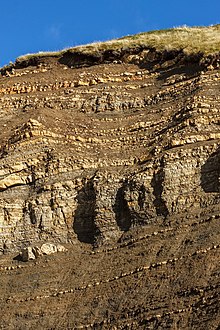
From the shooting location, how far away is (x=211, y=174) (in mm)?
29422

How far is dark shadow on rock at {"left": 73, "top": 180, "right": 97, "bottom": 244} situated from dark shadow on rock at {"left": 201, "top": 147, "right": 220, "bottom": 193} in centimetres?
477

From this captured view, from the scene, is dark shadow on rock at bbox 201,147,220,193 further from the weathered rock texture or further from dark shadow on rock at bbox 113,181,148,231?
dark shadow on rock at bbox 113,181,148,231

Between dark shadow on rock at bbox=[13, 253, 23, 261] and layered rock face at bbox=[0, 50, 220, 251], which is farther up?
layered rock face at bbox=[0, 50, 220, 251]

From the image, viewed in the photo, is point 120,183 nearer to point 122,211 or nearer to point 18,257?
point 122,211

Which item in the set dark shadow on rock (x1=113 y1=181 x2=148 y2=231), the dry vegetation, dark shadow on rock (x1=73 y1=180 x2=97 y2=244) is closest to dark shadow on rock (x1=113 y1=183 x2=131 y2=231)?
dark shadow on rock (x1=113 y1=181 x2=148 y2=231)

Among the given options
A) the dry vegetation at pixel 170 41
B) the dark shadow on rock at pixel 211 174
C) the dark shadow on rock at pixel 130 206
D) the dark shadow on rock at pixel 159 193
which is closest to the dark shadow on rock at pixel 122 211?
the dark shadow on rock at pixel 130 206

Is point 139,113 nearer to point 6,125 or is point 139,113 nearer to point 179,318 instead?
point 6,125

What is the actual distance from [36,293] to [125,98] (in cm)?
1281

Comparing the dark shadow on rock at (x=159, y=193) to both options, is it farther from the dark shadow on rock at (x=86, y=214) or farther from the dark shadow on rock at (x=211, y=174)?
the dark shadow on rock at (x=86, y=214)

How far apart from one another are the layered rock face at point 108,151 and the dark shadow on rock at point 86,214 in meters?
0.04

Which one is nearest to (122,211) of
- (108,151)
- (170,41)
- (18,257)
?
(108,151)

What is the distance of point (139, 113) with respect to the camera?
36.0 meters

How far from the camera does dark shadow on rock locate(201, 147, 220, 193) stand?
94.9ft

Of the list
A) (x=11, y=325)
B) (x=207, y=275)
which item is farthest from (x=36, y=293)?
(x=207, y=275)
